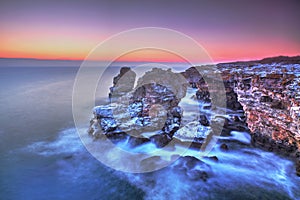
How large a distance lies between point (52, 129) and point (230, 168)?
655 inches

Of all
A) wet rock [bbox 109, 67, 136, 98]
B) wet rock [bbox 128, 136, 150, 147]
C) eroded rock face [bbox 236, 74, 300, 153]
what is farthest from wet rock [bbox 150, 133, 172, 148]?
wet rock [bbox 109, 67, 136, 98]

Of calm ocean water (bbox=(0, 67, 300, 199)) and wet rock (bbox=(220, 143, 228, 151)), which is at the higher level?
wet rock (bbox=(220, 143, 228, 151))

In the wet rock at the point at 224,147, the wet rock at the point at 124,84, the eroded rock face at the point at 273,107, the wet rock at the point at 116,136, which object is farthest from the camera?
the wet rock at the point at 124,84

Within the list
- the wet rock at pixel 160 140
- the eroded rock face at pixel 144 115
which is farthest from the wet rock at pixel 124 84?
the wet rock at pixel 160 140

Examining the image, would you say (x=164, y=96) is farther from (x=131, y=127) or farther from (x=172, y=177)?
(x=172, y=177)

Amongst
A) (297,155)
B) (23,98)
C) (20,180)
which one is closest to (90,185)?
(20,180)

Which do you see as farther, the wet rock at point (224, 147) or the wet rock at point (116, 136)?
the wet rock at point (116, 136)

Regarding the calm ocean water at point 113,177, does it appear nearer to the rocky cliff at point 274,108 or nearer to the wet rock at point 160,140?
the rocky cliff at point 274,108

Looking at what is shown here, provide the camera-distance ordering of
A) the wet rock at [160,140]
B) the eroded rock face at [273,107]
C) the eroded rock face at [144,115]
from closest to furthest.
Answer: the eroded rock face at [273,107], the wet rock at [160,140], the eroded rock face at [144,115]

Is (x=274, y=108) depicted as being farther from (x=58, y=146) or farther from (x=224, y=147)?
(x=58, y=146)

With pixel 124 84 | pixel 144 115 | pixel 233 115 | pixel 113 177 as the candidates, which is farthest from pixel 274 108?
pixel 124 84

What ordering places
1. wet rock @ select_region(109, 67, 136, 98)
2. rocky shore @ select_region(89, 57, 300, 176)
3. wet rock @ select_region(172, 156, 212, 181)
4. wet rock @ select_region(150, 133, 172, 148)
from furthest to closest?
wet rock @ select_region(109, 67, 136, 98) → wet rock @ select_region(150, 133, 172, 148) → rocky shore @ select_region(89, 57, 300, 176) → wet rock @ select_region(172, 156, 212, 181)

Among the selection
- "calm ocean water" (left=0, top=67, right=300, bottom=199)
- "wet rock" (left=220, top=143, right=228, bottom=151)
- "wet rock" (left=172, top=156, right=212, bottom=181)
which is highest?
"wet rock" (left=220, top=143, right=228, bottom=151)

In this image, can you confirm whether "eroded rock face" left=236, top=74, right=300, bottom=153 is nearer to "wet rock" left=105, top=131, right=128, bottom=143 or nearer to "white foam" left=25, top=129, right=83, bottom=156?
"wet rock" left=105, top=131, right=128, bottom=143
